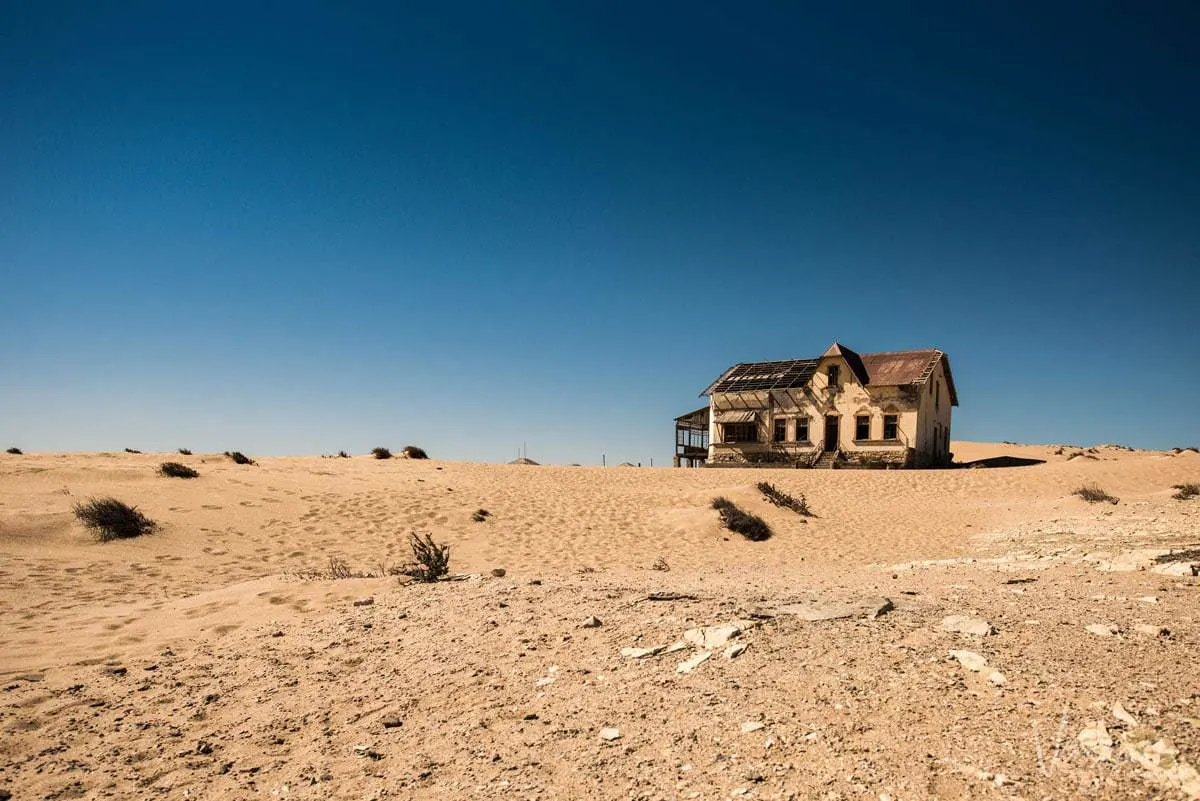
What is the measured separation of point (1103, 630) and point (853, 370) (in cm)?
3238

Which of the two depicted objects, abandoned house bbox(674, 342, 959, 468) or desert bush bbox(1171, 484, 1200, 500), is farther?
abandoned house bbox(674, 342, 959, 468)

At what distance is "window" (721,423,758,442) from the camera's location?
121 feet

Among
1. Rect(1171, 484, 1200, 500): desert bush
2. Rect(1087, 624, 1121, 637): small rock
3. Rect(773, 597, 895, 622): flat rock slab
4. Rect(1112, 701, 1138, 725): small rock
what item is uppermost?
Rect(1171, 484, 1200, 500): desert bush

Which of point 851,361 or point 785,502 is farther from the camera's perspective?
point 851,361

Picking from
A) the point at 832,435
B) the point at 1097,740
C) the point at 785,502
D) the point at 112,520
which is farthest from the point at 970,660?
the point at 832,435

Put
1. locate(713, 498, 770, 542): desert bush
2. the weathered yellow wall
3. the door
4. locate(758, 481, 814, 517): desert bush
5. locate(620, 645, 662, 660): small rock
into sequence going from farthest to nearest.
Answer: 1. the door
2. the weathered yellow wall
3. locate(758, 481, 814, 517): desert bush
4. locate(713, 498, 770, 542): desert bush
5. locate(620, 645, 662, 660): small rock

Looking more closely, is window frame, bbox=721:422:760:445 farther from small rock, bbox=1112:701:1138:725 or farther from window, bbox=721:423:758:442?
small rock, bbox=1112:701:1138:725

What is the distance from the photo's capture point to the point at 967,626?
Result: 4367 mm

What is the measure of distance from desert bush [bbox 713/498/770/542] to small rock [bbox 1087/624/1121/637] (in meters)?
10.5

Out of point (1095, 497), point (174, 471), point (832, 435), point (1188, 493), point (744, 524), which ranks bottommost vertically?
point (744, 524)

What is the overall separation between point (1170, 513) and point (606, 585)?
1323 cm

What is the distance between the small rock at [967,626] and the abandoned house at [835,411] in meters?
30.2

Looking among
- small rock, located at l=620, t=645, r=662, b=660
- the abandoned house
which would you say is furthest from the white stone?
the abandoned house

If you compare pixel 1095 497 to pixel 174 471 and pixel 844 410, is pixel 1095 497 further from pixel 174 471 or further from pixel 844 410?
pixel 174 471
